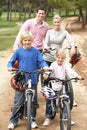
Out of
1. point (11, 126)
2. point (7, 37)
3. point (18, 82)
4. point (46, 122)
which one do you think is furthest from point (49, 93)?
point (7, 37)

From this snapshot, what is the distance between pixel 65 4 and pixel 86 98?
127 ft

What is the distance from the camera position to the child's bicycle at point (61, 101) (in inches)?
237

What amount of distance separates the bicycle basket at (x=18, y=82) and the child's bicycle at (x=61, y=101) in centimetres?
34

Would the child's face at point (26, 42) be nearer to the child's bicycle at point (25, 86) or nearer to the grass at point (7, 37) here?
the child's bicycle at point (25, 86)

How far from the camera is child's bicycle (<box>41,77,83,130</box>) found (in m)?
6.03

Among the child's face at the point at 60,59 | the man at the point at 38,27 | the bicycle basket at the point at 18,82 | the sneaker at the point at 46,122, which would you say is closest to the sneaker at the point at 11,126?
the sneaker at the point at 46,122

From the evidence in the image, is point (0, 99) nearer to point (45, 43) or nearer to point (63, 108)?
point (45, 43)

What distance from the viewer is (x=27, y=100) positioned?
6.19m

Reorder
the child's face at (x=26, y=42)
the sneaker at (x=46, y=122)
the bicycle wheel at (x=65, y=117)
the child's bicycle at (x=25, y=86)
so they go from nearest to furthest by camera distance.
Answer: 1. the bicycle wheel at (x=65, y=117)
2. the child's bicycle at (x=25, y=86)
3. the child's face at (x=26, y=42)
4. the sneaker at (x=46, y=122)

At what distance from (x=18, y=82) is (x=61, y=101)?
0.80 meters

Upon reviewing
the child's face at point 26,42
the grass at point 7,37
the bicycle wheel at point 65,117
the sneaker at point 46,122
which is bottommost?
the grass at point 7,37

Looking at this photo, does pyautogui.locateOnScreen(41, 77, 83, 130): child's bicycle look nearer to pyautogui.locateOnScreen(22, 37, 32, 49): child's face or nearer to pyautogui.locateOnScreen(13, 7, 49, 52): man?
pyautogui.locateOnScreen(22, 37, 32, 49): child's face

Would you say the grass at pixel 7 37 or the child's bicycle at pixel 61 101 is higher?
the child's bicycle at pixel 61 101

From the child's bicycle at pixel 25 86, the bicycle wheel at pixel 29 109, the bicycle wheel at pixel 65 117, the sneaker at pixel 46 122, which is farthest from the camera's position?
the sneaker at pixel 46 122
